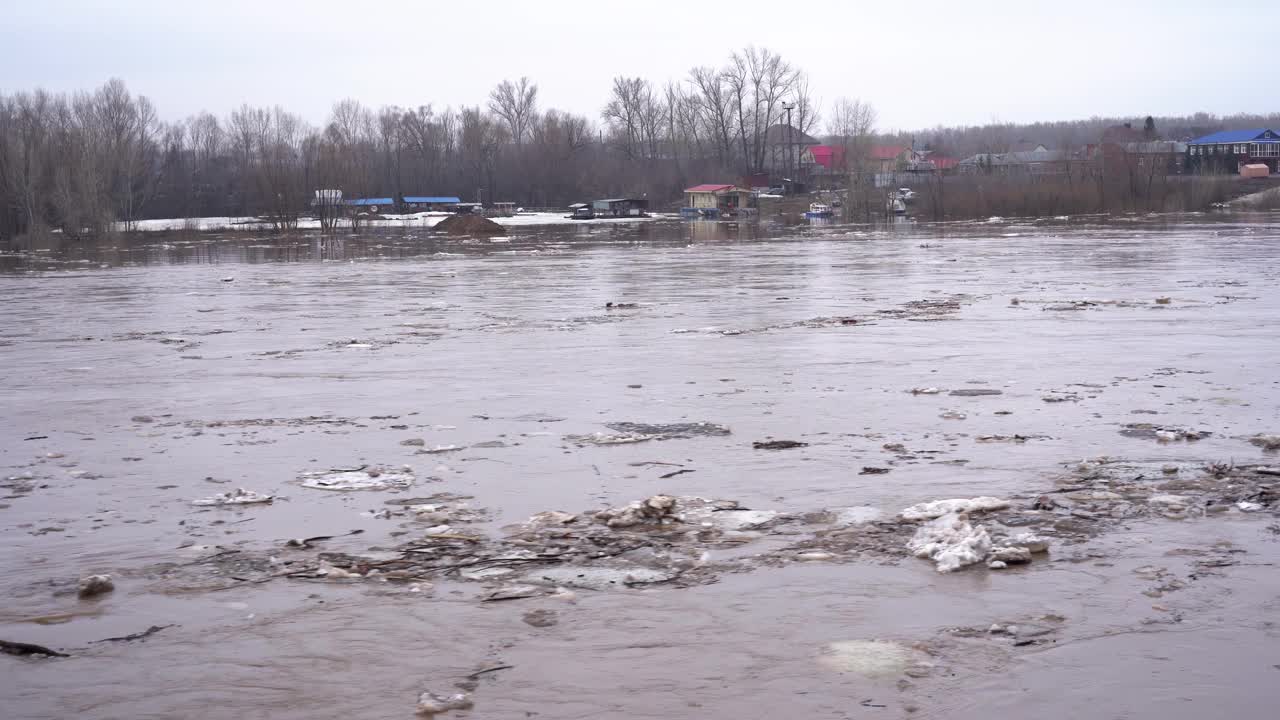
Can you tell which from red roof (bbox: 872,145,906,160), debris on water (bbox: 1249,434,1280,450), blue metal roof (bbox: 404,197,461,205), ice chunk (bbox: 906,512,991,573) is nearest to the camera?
ice chunk (bbox: 906,512,991,573)

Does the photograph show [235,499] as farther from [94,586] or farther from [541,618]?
[541,618]

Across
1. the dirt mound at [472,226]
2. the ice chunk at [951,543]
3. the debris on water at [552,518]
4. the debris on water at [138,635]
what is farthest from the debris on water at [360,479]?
the dirt mound at [472,226]

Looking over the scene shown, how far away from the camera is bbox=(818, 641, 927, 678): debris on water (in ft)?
15.6

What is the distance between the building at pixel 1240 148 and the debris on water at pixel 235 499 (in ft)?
394

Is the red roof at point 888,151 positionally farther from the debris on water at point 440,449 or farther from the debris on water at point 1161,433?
the debris on water at point 440,449

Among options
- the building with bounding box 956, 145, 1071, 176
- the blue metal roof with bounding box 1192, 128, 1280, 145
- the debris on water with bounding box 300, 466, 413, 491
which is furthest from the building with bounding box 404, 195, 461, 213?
the debris on water with bounding box 300, 466, 413, 491

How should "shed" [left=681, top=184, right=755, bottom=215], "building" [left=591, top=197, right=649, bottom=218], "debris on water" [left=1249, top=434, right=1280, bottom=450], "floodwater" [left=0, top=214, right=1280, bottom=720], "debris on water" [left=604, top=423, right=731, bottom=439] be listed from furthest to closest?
1. "building" [left=591, top=197, right=649, bottom=218]
2. "shed" [left=681, top=184, right=755, bottom=215]
3. "debris on water" [left=604, top=423, right=731, bottom=439]
4. "debris on water" [left=1249, top=434, right=1280, bottom=450]
5. "floodwater" [left=0, top=214, right=1280, bottom=720]

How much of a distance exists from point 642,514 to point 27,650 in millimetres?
3243

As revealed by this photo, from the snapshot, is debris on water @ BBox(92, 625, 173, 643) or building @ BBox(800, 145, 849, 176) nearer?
debris on water @ BBox(92, 625, 173, 643)

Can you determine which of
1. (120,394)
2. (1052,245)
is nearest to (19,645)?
(120,394)

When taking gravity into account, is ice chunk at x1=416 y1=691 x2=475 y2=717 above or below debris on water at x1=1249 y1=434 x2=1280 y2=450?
below

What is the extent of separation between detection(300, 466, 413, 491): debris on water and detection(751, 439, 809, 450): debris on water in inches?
103

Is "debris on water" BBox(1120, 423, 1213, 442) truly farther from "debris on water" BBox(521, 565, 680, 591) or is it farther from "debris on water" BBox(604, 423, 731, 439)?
"debris on water" BBox(521, 565, 680, 591)

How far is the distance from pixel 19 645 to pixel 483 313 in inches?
586
